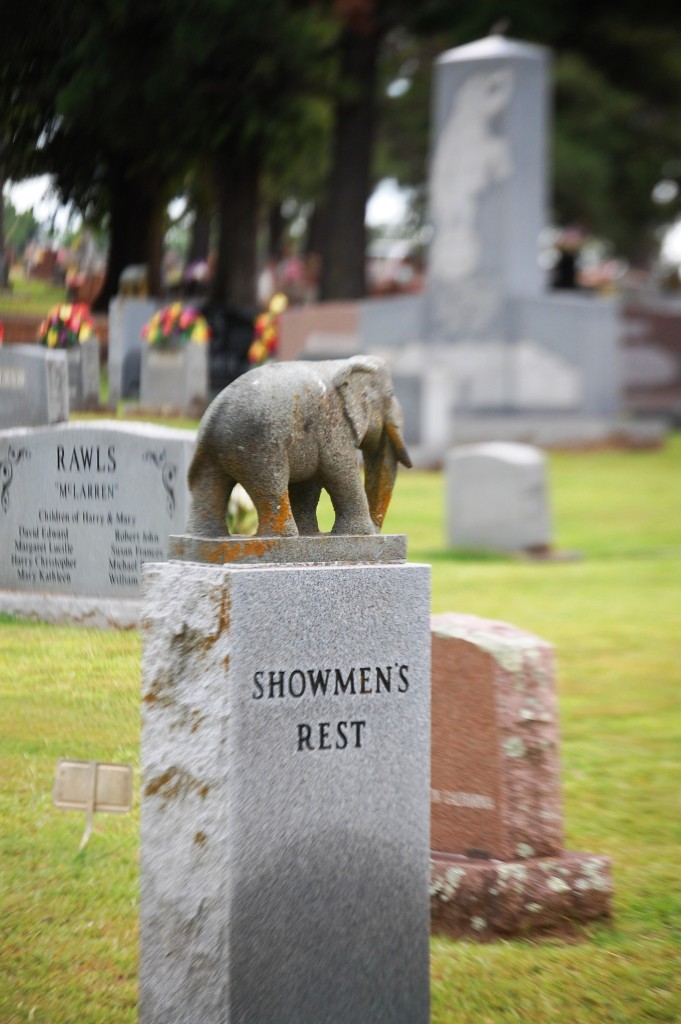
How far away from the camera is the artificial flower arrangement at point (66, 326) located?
5.21 m

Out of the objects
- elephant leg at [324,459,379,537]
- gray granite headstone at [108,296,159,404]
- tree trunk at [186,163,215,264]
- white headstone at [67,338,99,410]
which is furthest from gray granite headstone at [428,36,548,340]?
elephant leg at [324,459,379,537]

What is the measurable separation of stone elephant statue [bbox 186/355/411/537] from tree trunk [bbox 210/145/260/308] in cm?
206

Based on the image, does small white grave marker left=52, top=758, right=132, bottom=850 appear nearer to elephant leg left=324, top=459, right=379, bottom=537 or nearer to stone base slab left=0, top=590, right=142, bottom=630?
stone base slab left=0, top=590, right=142, bottom=630

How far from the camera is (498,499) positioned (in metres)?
13.0

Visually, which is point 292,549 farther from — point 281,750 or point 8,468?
point 8,468

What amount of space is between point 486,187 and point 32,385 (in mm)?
16461

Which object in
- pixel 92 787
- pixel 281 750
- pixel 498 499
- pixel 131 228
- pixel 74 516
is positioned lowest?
pixel 92 787

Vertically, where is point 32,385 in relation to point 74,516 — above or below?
above

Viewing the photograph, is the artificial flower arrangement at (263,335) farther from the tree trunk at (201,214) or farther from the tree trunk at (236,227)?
the tree trunk at (201,214)

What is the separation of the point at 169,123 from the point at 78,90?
449 mm

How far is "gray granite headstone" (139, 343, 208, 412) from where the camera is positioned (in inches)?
219

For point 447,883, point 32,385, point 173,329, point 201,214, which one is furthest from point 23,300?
point 447,883

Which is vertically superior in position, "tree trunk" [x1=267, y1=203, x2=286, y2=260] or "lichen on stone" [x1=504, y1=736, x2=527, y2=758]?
"tree trunk" [x1=267, y1=203, x2=286, y2=260]

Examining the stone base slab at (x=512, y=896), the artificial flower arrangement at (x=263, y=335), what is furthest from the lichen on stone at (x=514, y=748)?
the artificial flower arrangement at (x=263, y=335)
